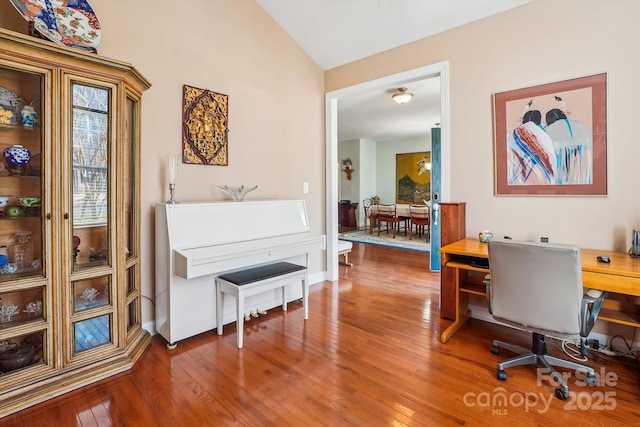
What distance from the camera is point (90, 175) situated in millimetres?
2010

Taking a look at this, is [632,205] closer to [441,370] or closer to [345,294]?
[441,370]

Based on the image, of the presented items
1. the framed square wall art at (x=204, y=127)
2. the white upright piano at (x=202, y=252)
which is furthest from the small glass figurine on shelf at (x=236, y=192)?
the framed square wall art at (x=204, y=127)

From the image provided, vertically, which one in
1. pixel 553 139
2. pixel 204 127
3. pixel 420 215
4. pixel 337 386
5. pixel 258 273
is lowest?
pixel 337 386

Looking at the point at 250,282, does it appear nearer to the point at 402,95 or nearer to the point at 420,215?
the point at 402,95

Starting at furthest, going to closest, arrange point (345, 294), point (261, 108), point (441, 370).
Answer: point (345, 294)
point (261, 108)
point (441, 370)

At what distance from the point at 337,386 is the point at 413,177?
817 cm

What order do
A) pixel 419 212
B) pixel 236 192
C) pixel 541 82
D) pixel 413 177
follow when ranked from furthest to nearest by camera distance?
pixel 413 177 → pixel 419 212 → pixel 236 192 → pixel 541 82

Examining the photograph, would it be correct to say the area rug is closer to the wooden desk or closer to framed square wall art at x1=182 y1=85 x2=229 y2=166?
the wooden desk

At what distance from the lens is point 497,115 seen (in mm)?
2779

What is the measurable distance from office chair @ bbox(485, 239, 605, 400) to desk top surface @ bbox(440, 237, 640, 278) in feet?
0.54

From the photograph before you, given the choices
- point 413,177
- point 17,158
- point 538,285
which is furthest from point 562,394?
point 413,177

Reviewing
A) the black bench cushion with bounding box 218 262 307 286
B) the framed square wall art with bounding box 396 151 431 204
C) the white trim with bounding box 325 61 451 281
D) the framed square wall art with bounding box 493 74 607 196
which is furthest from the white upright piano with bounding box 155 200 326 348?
the framed square wall art with bounding box 396 151 431 204

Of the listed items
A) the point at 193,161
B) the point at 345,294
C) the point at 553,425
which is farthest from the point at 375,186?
the point at 553,425

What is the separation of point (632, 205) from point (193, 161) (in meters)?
3.37
